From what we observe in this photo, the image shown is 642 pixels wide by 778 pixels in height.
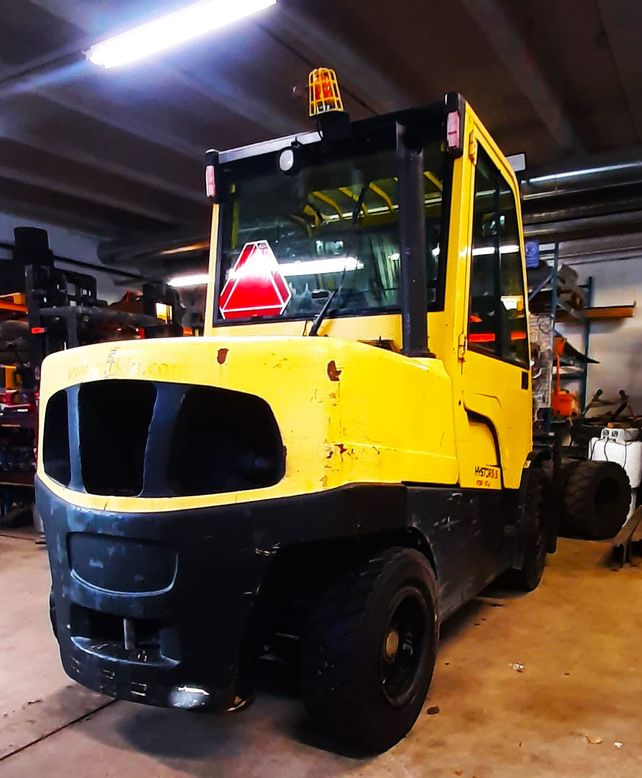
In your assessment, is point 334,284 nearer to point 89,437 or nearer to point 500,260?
point 500,260

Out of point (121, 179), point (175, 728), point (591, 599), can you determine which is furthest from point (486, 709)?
point (121, 179)

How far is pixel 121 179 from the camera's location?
8.41 m

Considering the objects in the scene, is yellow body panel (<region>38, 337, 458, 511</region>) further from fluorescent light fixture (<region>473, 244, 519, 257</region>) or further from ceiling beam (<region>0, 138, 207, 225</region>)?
ceiling beam (<region>0, 138, 207, 225</region>)

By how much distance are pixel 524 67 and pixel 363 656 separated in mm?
4975

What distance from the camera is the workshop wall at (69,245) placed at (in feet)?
32.3

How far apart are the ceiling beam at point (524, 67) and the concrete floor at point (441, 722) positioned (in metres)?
4.06

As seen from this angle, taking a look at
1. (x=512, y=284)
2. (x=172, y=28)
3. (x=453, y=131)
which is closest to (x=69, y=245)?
(x=172, y=28)

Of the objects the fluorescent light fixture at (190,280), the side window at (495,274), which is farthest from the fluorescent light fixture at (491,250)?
the fluorescent light fixture at (190,280)

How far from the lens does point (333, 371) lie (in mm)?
1813

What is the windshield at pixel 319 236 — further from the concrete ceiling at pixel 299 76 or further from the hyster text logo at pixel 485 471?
the concrete ceiling at pixel 299 76

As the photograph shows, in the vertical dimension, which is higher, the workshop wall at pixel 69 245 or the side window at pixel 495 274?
the workshop wall at pixel 69 245

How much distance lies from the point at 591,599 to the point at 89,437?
3.14 meters

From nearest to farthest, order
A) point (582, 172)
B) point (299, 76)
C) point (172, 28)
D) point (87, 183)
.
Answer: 1. point (172, 28)
2. point (299, 76)
3. point (582, 172)
4. point (87, 183)

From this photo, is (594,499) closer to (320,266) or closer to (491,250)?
(491,250)
